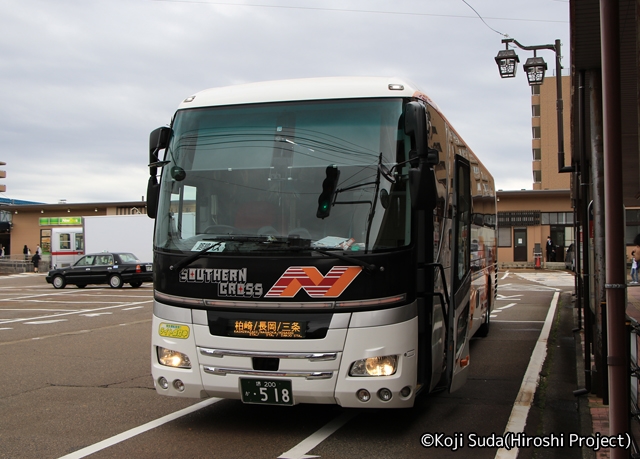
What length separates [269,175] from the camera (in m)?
5.87

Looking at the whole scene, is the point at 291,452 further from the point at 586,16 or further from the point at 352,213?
the point at 586,16

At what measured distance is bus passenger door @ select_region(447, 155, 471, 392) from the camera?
6.43 metres

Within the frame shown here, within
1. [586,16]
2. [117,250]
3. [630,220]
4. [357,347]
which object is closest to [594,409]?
[357,347]

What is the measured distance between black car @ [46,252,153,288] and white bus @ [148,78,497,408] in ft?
78.1

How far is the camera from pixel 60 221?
58750 millimetres

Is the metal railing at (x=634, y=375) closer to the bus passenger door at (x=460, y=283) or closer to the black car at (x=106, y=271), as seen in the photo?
the bus passenger door at (x=460, y=283)

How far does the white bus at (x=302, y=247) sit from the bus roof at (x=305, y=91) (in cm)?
2

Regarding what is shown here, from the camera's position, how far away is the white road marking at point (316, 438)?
538 centimetres

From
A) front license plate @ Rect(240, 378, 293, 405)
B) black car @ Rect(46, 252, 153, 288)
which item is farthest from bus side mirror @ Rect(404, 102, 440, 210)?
black car @ Rect(46, 252, 153, 288)

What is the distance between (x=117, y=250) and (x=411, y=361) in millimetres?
31793

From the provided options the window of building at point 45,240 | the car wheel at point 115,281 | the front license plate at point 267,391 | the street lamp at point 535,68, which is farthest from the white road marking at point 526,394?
the window of building at point 45,240

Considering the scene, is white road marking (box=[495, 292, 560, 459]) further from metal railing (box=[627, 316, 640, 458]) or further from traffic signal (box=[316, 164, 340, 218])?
traffic signal (box=[316, 164, 340, 218])

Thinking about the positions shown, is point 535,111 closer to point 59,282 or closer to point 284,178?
point 59,282

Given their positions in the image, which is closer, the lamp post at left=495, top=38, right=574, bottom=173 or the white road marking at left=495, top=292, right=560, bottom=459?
the white road marking at left=495, top=292, right=560, bottom=459
